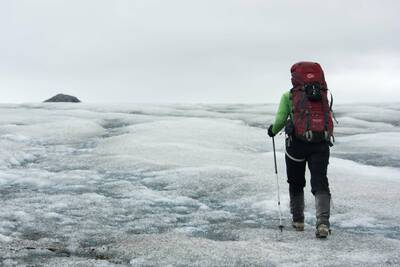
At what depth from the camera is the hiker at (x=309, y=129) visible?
755 cm

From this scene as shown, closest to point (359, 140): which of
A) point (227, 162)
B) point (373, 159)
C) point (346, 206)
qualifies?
point (373, 159)

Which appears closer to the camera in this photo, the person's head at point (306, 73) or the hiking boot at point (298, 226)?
the person's head at point (306, 73)

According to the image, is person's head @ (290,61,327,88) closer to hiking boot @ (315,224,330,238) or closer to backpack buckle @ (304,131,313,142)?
backpack buckle @ (304,131,313,142)

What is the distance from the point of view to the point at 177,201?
31.9 ft

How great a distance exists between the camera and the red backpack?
7.54 metres

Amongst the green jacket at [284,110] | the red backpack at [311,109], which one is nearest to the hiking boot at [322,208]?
the red backpack at [311,109]

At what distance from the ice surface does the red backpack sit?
1.44 meters

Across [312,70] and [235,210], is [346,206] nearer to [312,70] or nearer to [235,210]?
[235,210]

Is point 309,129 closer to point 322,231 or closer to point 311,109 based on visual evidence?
point 311,109

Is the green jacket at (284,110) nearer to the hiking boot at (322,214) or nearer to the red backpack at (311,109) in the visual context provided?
the red backpack at (311,109)

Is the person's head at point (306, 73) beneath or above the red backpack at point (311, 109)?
above

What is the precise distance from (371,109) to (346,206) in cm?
2129

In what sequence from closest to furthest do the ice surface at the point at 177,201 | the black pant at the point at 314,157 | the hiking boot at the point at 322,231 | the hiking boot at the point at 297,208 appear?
the ice surface at the point at 177,201 < the hiking boot at the point at 322,231 < the black pant at the point at 314,157 < the hiking boot at the point at 297,208

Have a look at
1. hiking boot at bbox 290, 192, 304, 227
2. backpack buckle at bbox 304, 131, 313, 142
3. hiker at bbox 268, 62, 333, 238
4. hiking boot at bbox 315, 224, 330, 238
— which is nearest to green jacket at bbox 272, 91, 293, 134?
hiker at bbox 268, 62, 333, 238
